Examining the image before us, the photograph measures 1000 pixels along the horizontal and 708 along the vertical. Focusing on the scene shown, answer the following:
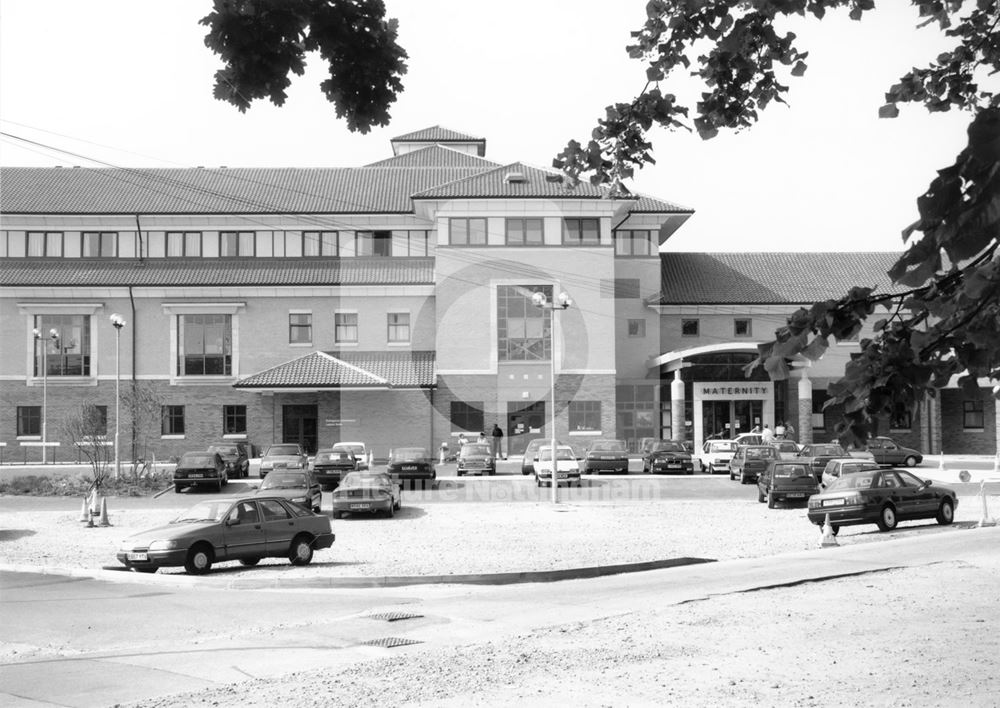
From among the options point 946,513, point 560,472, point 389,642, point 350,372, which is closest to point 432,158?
point 350,372

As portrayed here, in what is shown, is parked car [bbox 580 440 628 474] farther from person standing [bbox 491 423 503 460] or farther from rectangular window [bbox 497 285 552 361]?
rectangular window [bbox 497 285 552 361]

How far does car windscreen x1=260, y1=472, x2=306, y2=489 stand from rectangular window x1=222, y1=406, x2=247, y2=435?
91.4 ft

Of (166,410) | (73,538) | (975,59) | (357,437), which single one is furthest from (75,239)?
(975,59)

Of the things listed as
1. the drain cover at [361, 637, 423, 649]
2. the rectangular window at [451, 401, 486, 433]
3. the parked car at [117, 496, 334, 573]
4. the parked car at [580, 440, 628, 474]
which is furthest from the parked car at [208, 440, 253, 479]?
the drain cover at [361, 637, 423, 649]

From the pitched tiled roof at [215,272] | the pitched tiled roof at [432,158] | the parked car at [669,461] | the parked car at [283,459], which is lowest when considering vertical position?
the parked car at [669,461]

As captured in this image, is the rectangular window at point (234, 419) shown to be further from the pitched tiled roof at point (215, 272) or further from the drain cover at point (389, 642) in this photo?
the drain cover at point (389, 642)

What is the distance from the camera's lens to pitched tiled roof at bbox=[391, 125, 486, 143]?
8400 cm

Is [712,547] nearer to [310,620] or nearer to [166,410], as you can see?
[310,620]

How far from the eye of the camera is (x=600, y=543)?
83.6ft

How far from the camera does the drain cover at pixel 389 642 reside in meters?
13.3

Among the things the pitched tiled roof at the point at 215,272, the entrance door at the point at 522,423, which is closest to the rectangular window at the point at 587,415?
the entrance door at the point at 522,423

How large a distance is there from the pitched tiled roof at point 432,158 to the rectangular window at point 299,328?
18624mm

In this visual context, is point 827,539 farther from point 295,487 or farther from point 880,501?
point 295,487

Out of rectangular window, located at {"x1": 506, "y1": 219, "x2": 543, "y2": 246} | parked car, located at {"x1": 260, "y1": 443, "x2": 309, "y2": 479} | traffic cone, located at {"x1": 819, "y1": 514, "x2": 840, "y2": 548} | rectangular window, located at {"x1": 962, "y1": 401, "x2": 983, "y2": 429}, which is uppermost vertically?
rectangular window, located at {"x1": 506, "y1": 219, "x2": 543, "y2": 246}
